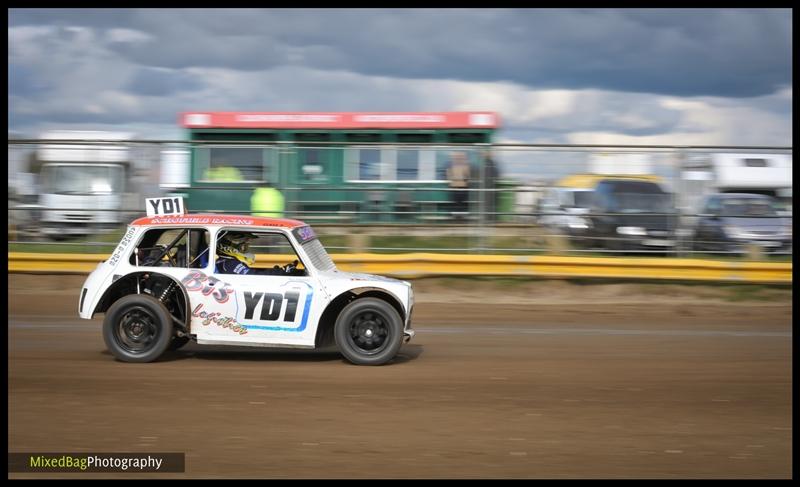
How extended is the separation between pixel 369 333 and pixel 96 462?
334 centimetres

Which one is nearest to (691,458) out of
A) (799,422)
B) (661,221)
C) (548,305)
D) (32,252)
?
(799,422)

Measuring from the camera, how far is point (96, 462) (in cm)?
521

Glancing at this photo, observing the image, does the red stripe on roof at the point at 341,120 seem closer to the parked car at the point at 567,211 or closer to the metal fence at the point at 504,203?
the metal fence at the point at 504,203

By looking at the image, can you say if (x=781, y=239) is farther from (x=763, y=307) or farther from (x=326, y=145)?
(x=326, y=145)

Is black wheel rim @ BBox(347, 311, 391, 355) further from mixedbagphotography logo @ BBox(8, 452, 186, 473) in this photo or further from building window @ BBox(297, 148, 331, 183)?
building window @ BBox(297, 148, 331, 183)

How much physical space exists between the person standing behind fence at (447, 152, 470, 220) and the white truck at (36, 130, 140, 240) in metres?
4.95

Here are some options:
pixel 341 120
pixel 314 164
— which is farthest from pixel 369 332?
pixel 341 120

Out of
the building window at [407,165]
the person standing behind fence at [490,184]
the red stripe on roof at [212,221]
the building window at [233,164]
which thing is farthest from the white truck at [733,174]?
the red stripe on roof at [212,221]


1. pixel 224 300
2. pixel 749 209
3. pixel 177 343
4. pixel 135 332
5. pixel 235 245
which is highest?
pixel 749 209

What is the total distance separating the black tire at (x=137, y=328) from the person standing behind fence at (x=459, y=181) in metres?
6.56

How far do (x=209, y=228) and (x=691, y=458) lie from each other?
15.4 feet

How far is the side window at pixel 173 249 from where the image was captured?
8273 millimetres

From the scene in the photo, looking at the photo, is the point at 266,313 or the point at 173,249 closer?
the point at 266,313

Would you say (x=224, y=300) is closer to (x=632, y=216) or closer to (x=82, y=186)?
(x=82, y=186)
